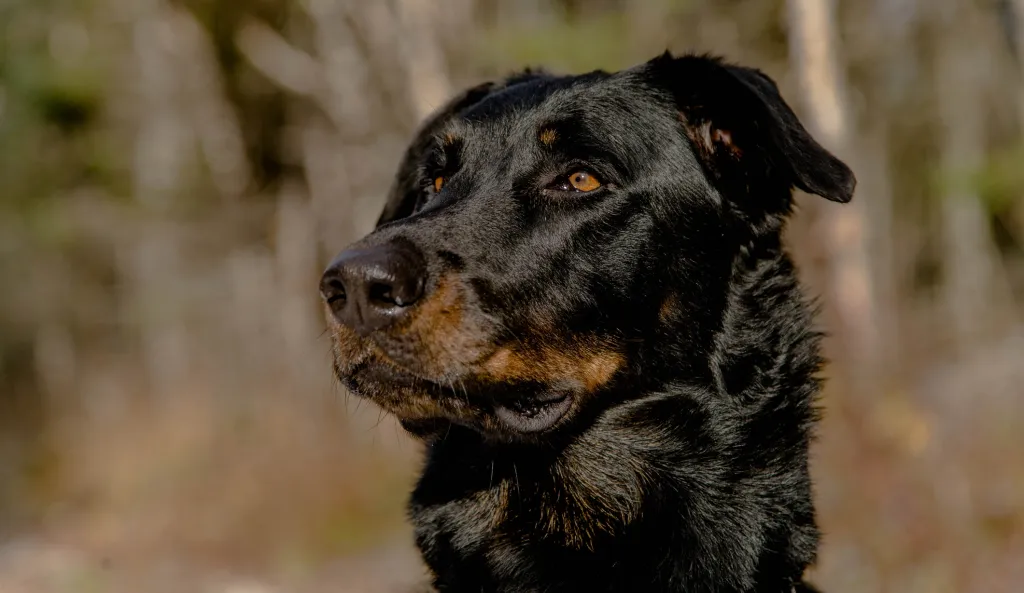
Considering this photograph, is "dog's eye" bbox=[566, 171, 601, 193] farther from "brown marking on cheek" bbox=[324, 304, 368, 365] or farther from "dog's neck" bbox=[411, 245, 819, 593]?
"brown marking on cheek" bbox=[324, 304, 368, 365]

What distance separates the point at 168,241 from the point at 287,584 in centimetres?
1472

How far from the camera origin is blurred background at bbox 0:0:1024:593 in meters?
7.76

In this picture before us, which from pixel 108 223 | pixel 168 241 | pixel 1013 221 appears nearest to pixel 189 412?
pixel 168 241

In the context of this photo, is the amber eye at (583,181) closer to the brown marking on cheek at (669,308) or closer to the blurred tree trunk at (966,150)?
the brown marking on cheek at (669,308)

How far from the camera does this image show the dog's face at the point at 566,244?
273 cm

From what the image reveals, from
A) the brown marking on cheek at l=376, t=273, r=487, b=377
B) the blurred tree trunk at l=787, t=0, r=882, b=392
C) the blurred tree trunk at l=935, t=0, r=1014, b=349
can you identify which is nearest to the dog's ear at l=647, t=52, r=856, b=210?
the brown marking on cheek at l=376, t=273, r=487, b=377

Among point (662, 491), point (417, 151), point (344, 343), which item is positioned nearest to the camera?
point (344, 343)

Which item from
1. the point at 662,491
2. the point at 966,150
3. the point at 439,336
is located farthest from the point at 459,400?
the point at 966,150

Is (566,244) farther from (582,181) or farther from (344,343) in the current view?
(344,343)

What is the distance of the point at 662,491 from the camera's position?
10.7 feet

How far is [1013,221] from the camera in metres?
23.5

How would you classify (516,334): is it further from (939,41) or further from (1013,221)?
(1013,221)

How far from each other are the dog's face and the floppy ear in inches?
14.8

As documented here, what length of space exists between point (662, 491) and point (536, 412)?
0.61 m
